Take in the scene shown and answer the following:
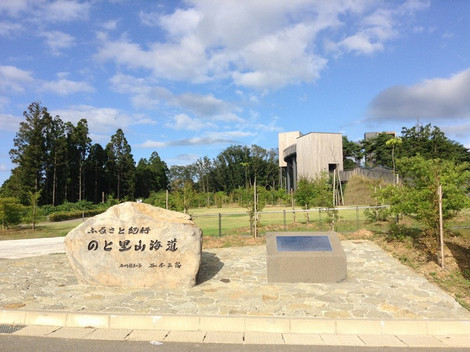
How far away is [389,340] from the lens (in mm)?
4426

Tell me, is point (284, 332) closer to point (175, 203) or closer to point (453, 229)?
point (453, 229)

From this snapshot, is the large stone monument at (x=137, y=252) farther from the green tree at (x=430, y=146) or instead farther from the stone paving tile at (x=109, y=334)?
the green tree at (x=430, y=146)

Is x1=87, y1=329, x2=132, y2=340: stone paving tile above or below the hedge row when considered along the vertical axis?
below

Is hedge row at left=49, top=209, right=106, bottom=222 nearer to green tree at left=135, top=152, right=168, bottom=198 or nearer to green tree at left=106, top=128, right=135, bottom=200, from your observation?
green tree at left=106, top=128, right=135, bottom=200

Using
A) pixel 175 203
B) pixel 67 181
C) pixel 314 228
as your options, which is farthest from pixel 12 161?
pixel 314 228

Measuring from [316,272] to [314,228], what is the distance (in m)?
7.91

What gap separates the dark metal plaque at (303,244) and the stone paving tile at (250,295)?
785 millimetres

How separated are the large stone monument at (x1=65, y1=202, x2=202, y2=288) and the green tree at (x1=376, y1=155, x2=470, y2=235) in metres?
6.38

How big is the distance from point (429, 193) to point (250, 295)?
20.3ft

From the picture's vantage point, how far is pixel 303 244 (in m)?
7.54

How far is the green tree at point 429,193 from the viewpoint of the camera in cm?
873

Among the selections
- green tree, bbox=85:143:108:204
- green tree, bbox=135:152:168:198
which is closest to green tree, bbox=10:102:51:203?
green tree, bbox=85:143:108:204

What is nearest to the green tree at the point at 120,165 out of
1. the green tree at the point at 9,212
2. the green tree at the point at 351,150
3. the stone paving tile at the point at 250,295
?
the green tree at the point at 9,212

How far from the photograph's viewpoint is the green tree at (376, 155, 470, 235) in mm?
8727
